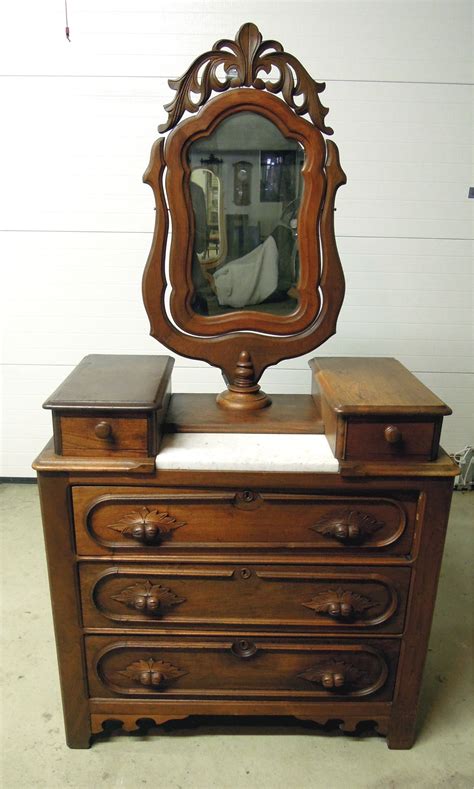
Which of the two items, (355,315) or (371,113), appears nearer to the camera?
(371,113)

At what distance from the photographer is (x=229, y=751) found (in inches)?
62.4

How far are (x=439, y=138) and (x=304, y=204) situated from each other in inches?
57.1

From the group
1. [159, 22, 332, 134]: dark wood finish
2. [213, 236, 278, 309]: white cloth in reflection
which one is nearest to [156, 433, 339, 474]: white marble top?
[213, 236, 278, 309]: white cloth in reflection

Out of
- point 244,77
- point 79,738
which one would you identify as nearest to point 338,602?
point 79,738

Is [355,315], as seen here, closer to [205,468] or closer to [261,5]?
[261,5]

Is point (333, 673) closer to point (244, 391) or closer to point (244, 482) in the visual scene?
point (244, 482)

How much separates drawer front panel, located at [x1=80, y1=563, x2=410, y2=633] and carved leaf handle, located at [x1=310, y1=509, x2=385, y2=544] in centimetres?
10

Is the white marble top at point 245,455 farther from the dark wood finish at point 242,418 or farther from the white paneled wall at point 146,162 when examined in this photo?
the white paneled wall at point 146,162

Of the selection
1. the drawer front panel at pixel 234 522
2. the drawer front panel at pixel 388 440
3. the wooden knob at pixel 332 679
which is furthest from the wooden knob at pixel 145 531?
the wooden knob at pixel 332 679

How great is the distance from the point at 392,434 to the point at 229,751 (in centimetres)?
102

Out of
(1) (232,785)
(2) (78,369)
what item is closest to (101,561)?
(2) (78,369)

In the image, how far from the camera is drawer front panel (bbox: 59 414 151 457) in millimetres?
1334

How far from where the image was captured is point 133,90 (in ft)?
8.10

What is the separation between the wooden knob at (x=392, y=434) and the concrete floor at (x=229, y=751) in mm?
939
